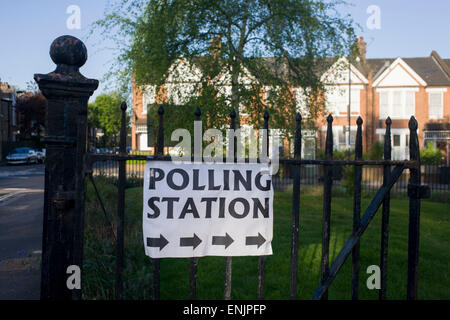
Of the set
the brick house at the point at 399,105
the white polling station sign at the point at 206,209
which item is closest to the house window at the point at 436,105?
the brick house at the point at 399,105

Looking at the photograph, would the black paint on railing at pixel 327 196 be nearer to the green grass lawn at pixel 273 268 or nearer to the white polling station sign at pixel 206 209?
the white polling station sign at pixel 206 209

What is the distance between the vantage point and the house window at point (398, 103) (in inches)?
1266

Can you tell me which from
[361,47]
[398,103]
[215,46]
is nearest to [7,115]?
[361,47]

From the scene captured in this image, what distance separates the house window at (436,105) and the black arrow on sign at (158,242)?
1372 inches

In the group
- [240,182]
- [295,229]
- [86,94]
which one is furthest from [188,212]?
[86,94]

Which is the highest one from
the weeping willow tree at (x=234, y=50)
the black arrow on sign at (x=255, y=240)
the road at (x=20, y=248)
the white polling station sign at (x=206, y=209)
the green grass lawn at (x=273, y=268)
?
the weeping willow tree at (x=234, y=50)

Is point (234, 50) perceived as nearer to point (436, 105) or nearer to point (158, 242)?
point (158, 242)

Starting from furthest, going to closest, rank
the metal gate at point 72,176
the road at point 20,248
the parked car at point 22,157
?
the parked car at point 22,157, the road at point 20,248, the metal gate at point 72,176

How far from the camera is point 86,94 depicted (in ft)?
8.71

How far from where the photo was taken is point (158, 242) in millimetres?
2516


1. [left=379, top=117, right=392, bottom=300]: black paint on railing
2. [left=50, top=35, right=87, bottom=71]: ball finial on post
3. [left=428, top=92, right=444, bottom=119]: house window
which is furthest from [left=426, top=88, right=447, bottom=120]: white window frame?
[left=50, top=35, right=87, bottom=71]: ball finial on post

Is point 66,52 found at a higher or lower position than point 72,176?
higher

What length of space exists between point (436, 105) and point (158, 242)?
3536 centimetres

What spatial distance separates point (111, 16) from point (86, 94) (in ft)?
37.1
